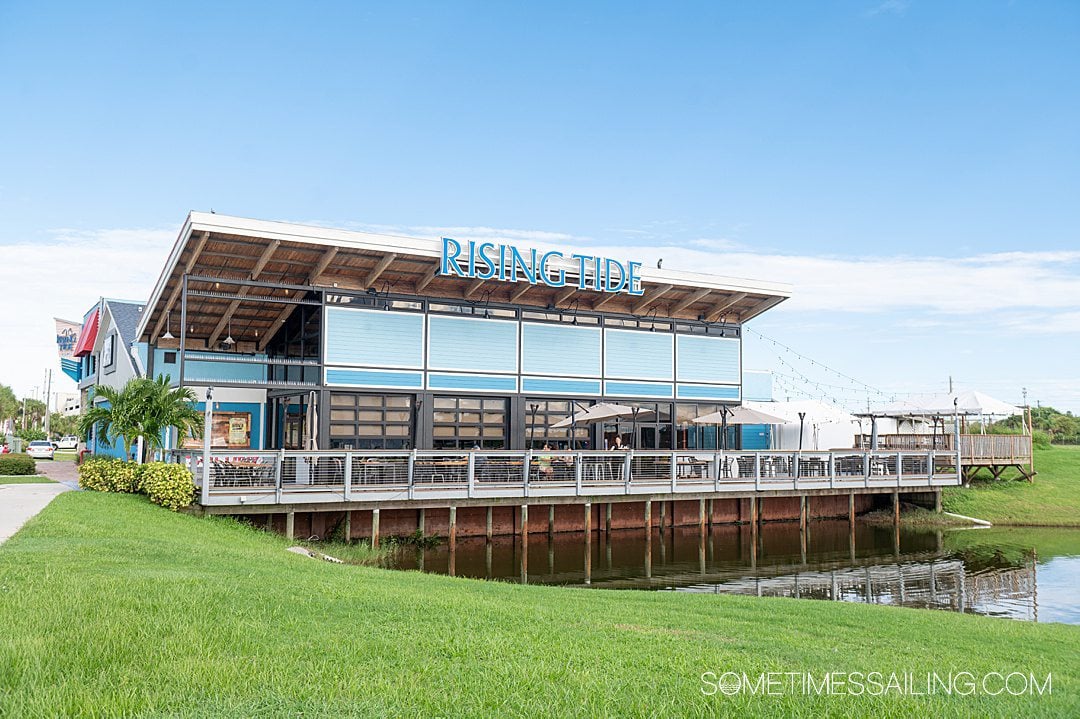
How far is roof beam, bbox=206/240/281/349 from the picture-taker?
72.5ft

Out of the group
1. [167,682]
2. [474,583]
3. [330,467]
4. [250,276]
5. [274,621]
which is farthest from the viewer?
[250,276]

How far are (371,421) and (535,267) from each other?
6.71 m

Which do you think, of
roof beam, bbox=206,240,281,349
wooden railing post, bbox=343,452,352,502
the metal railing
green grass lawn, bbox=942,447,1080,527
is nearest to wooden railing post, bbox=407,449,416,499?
the metal railing

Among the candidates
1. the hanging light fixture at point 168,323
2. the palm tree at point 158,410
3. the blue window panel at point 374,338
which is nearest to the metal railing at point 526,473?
the palm tree at point 158,410

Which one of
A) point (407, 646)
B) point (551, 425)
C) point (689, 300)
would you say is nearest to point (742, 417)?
point (689, 300)

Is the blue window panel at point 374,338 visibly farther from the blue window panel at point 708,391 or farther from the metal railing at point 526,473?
the blue window panel at point 708,391

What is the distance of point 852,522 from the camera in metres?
26.3

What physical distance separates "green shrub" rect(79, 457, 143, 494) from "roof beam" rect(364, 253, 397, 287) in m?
8.09

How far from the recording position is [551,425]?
2712cm

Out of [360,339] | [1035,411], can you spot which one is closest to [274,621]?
[360,339]

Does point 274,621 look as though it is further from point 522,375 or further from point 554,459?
point 522,375

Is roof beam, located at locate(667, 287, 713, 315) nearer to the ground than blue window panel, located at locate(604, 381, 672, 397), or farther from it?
farther from it

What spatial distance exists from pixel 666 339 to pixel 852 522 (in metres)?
8.53

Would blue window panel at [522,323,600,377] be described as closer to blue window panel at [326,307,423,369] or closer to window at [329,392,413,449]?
blue window panel at [326,307,423,369]
